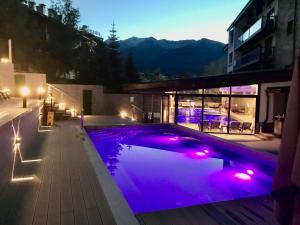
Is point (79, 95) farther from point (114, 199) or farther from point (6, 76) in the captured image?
point (114, 199)

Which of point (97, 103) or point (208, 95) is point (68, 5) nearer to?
point (97, 103)

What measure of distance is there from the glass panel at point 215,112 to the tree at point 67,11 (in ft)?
61.8

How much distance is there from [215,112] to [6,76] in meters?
13.0

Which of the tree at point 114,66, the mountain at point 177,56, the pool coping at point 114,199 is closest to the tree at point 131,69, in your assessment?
the tree at point 114,66

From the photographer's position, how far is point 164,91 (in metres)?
16.8

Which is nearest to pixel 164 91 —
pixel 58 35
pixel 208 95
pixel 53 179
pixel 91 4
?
pixel 208 95

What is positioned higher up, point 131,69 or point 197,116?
point 131,69

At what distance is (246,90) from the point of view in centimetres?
1529

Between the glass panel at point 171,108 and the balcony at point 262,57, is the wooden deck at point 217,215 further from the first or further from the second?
the balcony at point 262,57

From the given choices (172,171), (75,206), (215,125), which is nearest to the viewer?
(75,206)

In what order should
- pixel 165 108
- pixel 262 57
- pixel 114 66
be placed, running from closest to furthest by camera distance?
pixel 165 108, pixel 262 57, pixel 114 66

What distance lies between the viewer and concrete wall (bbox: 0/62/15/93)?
14.8 metres

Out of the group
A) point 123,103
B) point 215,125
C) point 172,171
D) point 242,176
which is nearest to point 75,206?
point 172,171

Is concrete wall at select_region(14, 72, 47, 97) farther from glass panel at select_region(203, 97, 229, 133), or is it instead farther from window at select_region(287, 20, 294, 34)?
window at select_region(287, 20, 294, 34)
